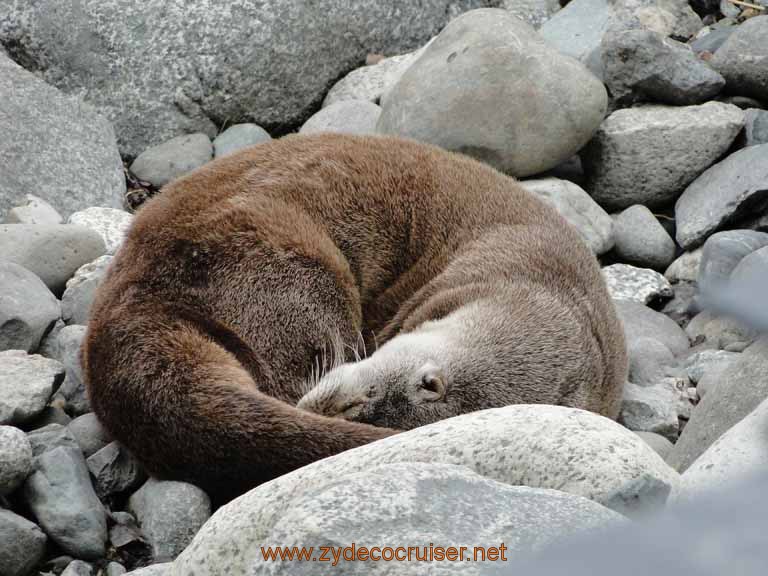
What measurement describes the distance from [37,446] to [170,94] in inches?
148

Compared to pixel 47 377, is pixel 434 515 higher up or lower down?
higher up

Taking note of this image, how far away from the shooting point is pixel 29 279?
4359 millimetres

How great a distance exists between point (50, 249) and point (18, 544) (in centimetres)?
215

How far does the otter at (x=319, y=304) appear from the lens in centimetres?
316

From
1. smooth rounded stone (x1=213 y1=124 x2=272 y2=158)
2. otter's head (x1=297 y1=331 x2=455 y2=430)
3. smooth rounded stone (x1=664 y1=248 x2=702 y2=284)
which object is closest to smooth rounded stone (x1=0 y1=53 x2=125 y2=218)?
smooth rounded stone (x1=213 y1=124 x2=272 y2=158)

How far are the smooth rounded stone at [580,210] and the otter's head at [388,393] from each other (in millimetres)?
2150

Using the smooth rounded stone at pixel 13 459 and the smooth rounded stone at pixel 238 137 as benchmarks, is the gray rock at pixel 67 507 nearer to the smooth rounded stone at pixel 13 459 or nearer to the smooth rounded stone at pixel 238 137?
the smooth rounded stone at pixel 13 459

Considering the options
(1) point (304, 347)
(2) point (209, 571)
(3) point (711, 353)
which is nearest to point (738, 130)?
(3) point (711, 353)

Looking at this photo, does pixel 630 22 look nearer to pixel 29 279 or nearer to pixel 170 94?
pixel 170 94

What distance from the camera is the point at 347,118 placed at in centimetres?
641

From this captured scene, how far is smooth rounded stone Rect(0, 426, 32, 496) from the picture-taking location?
3057 millimetres

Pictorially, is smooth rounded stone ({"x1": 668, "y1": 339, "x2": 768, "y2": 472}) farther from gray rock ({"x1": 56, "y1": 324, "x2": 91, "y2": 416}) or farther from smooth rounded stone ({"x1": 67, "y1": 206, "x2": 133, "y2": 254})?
smooth rounded stone ({"x1": 67, "y1": 206, "x2": 133, "y2": 254})

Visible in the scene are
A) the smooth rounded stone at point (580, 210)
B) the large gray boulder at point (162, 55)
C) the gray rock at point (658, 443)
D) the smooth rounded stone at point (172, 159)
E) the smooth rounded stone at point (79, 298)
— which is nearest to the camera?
the gray rock at point (658, 443)

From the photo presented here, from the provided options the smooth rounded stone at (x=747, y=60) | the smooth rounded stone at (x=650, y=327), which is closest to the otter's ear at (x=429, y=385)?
the smooth rounded stone at (x=650, y=327)
